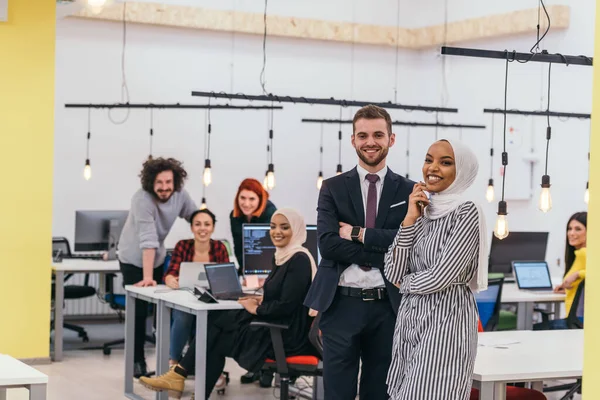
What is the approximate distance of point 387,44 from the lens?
13656mm

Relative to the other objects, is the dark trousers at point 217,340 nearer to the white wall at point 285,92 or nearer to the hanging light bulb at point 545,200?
the hanging light bulb at point 545,200

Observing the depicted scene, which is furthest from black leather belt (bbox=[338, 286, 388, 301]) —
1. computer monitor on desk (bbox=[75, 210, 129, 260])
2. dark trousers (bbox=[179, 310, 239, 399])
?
computer monitor on desk (bbox=[75, 210, 129, 260])

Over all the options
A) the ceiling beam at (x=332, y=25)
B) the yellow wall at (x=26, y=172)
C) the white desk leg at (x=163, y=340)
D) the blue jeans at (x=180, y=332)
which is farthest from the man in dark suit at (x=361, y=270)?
the ceiling beam at (x=332, y=25)

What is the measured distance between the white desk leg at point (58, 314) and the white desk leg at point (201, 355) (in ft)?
9.51

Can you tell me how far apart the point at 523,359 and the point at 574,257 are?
3782 millimetres

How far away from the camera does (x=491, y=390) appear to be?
164 inches

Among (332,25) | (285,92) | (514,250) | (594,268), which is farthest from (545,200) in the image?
(332,25)

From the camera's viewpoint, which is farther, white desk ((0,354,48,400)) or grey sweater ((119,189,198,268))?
grey sweater ((119,189,198,268))

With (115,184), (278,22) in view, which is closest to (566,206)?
(278,22)

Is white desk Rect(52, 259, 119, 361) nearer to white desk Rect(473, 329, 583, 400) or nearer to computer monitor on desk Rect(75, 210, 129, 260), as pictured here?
computer monitor on desk Rect(75, 210, 129, 260)

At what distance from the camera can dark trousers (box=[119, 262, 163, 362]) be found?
802 cm

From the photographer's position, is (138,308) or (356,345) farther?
(138,308)

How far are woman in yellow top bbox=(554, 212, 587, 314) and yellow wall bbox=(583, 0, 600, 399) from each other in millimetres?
5542

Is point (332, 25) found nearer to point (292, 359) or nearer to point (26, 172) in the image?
point (26, 172)
